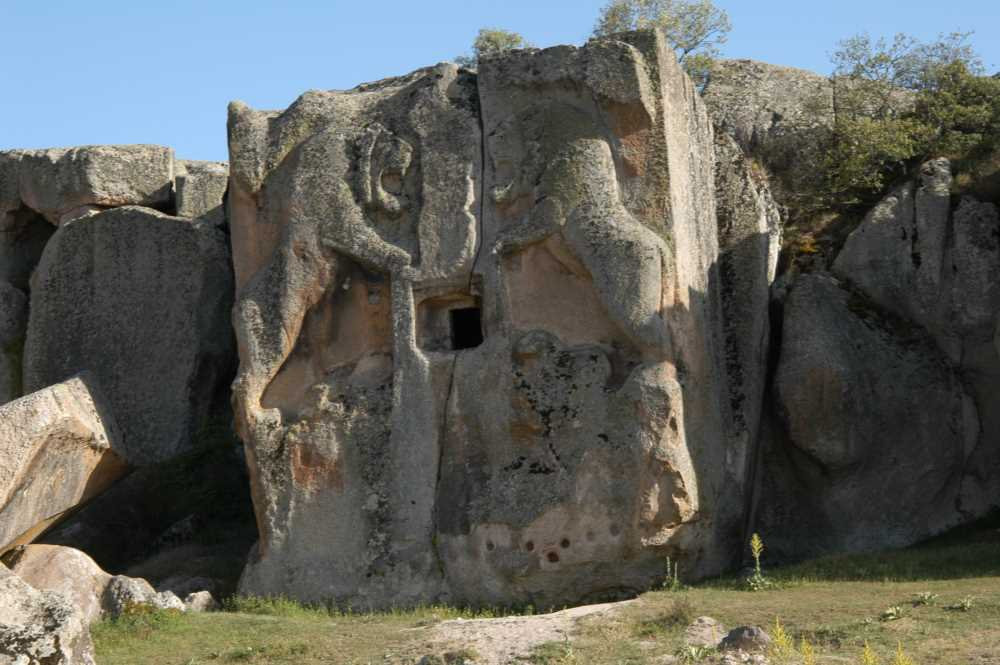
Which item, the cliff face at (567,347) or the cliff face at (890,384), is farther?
the cliff face at (890,384)

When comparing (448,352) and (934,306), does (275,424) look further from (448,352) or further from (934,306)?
(934,306)

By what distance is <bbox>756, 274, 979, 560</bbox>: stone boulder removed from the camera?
18219 mm

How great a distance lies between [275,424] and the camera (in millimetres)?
17781

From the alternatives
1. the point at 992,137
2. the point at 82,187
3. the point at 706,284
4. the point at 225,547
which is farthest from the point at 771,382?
the point at 82,187

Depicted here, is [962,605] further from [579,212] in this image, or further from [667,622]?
[579,212]

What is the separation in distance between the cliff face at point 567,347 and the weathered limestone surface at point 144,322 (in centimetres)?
244

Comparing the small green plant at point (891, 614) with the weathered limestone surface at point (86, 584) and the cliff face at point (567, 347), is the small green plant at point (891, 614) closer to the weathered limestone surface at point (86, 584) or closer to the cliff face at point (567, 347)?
the cliff face at point (567, 347)

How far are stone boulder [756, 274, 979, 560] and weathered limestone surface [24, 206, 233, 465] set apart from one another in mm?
6814

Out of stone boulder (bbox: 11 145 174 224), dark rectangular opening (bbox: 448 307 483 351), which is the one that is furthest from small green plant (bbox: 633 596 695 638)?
stone boulder (bbox: 11 145 174 224)

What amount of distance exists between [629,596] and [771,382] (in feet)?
11.3

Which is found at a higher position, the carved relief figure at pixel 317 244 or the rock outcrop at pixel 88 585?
the carved relief figure at pixel 317 244

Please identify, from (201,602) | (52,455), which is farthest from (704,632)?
(52,455)

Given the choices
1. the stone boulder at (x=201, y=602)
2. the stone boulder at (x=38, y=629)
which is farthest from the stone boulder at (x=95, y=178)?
the stone boulder at (x=38, y=629)

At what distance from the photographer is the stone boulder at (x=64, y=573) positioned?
16.7 m
